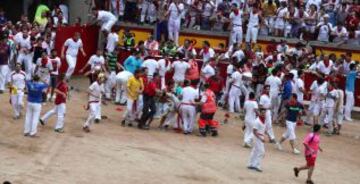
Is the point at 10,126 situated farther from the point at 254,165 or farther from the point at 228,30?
the point at 228,30

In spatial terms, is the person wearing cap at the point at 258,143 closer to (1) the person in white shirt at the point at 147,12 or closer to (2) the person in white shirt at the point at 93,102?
(2) the person in white shirt at the point at 93,102

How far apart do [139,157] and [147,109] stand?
12.7ft

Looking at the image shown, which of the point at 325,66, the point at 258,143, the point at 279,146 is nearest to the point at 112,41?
the point at 325,66

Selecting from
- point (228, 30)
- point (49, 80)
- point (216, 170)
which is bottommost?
point (216, 170)

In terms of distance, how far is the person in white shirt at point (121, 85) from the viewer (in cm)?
2846

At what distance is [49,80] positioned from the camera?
2752 centimetres

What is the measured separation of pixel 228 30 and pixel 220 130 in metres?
8.61

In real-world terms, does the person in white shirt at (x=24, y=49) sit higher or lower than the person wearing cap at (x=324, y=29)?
lower

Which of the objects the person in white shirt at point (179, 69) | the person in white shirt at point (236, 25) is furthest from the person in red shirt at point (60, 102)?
the person in white shirt at point (236, 25)

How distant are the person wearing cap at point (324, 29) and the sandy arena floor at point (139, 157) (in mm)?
7388

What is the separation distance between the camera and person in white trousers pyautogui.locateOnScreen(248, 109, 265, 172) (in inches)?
838

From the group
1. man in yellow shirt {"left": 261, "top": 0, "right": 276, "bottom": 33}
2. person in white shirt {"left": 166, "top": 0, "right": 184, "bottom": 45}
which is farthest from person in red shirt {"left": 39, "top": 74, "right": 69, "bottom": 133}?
man in yellow shirt {"left": 261, "top": 0, "right": 276, "bottom": 33}

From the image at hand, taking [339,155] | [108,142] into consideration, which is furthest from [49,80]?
[339,155]

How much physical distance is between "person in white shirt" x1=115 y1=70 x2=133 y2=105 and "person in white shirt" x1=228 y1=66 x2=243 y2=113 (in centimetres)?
358
